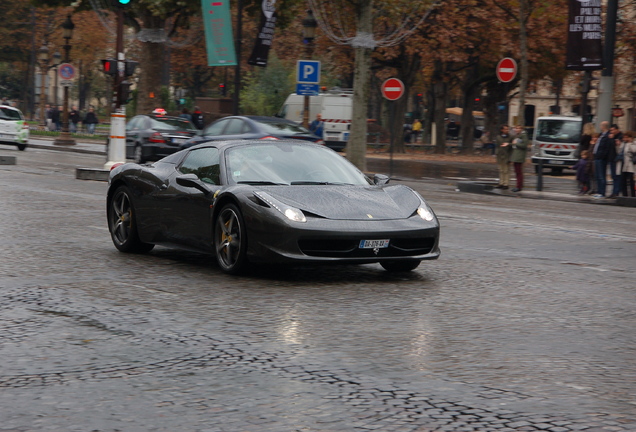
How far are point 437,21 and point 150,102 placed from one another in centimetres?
1376

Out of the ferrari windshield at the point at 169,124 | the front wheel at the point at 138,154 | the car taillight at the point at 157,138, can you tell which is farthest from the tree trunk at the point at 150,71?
the car taillight at the point at 157,138

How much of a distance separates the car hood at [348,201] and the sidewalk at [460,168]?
14.8m

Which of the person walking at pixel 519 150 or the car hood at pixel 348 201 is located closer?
the car hood at pixel 348 201

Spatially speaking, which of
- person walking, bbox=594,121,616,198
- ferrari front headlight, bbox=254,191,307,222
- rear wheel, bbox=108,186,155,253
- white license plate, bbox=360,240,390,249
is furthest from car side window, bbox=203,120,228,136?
white license plate, bbox=360,240,390,249

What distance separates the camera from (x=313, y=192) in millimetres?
9094

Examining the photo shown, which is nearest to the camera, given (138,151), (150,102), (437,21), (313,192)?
(313,192)

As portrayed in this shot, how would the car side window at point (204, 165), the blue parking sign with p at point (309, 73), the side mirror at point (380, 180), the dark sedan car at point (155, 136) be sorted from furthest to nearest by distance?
the blue parking sign with p at point (309, 73) → the dark sedan car at point (155, 136) → the side mirror at point (380, 180) → the car side window at point (204, 165)

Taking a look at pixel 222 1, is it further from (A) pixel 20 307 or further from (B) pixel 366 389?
(B) pixel 366 389

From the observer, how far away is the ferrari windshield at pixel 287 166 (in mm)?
9500

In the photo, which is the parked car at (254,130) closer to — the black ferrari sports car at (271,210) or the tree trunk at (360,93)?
the tree trunk at (360,93)

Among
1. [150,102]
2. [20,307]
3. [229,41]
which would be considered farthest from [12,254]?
[150,102]

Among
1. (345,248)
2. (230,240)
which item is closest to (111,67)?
(230,240)

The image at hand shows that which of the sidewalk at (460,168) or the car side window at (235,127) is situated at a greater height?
the car side window at (235,127)

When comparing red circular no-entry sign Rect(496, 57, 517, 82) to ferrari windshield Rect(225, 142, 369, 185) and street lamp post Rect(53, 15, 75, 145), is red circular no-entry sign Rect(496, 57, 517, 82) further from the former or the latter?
street lamp post Rect(53, 15, 75, 145)
